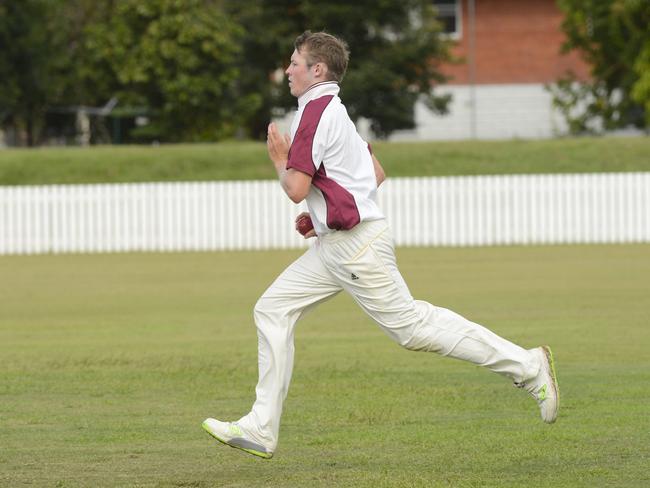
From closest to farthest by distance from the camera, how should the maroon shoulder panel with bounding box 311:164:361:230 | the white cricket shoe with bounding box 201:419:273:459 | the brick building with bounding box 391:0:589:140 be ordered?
1. the maroon shoulder panel with bounding box 311:164:361:230
2. the white cricket shoe with bounding box 201:419:273:459
3. the brick building with bounding box 391:0:589:140

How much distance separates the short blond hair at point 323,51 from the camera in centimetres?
636

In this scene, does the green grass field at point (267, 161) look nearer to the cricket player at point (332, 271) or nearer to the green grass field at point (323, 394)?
the green grass field at point (323, 394)

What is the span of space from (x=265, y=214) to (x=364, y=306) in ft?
63.4

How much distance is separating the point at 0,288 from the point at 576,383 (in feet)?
36.2

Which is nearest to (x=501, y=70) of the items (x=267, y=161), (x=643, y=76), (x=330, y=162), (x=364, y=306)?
(x=643, y=76)

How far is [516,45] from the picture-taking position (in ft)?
162

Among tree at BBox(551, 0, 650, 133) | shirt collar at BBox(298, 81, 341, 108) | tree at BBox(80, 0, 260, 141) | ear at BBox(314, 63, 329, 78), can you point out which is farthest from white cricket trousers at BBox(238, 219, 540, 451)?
tree at BBox(80, 0, 260, 141)

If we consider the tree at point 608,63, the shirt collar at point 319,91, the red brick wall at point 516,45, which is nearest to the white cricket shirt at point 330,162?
the shirt collar at point 319,91

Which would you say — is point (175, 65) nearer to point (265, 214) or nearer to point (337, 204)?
point (265, 214)

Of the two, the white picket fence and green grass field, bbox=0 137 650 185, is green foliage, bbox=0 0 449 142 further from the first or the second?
the white picket fence

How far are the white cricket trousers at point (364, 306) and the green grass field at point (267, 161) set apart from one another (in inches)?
884

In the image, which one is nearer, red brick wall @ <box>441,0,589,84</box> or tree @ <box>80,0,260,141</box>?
tree @ <box>80,0,260,141</box>

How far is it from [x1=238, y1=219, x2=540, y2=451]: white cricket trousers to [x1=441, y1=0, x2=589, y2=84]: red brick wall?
4261 cm

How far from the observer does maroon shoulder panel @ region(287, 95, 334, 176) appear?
6.17 meters
